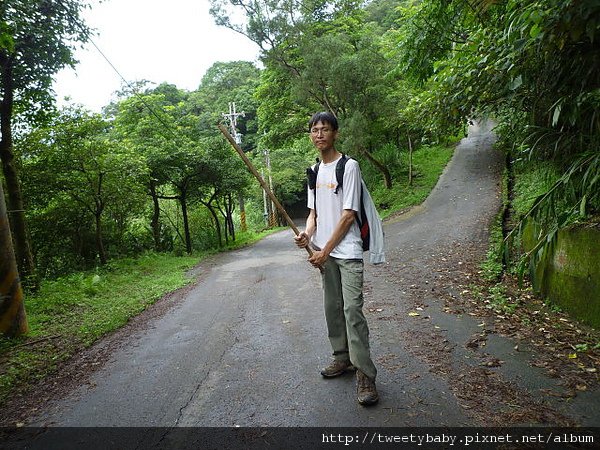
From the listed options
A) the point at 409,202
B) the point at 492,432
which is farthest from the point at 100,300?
the point at 409,202

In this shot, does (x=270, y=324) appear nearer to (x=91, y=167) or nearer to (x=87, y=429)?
(x=87, y=429)

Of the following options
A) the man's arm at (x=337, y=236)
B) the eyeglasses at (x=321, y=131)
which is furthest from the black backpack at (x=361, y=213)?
the eyeglasses at (x=321, y=131)

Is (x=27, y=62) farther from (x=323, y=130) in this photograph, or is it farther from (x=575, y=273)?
(x=575, y=273)

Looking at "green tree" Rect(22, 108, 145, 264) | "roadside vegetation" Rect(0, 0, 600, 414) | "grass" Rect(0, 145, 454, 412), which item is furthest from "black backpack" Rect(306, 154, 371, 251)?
"green tree" Rect(22, 108, 145, 264)

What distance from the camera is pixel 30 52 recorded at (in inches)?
Result: 301

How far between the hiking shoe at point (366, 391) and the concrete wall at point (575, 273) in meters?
2.43

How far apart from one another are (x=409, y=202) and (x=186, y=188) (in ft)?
35.2

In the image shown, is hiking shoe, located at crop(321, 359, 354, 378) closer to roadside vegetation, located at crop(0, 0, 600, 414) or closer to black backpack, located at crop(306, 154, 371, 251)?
black backpack, located at crop(306, 154, 371, 251)

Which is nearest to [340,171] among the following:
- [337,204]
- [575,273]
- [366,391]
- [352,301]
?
[337,204]

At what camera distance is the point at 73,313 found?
21.9 feet

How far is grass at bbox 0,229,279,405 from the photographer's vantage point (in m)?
4.29

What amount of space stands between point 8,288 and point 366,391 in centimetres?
517

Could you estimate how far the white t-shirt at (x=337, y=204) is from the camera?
2.88 meters

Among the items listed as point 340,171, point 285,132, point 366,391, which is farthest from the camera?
point 285,132
